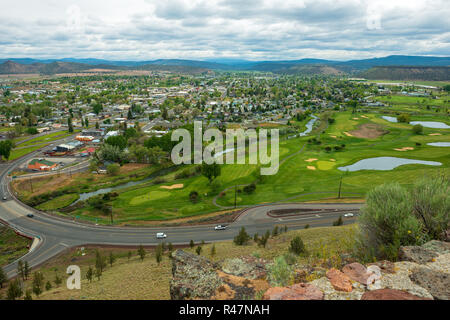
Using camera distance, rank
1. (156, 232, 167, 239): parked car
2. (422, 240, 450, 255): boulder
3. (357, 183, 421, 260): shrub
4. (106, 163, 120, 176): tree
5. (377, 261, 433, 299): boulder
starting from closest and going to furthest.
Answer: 1. (377, 261, 433, 299): boulder
2. (422, 240, 450, 255): boulder
3. (357, 183, 421, 260): shrub
4. (156, 232, 167, 239): parked car
5. (106, 163, 120, 176): tree

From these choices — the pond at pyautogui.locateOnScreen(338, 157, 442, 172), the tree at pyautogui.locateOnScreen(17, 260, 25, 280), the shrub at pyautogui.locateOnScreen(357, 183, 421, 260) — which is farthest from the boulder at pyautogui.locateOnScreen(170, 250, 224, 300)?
the pond at pyautogui.locateOnScreen(338, 157, 442, 172)

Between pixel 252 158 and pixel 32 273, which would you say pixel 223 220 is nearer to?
pixel 32 273

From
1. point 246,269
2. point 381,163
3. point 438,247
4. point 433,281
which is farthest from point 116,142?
point 433,281

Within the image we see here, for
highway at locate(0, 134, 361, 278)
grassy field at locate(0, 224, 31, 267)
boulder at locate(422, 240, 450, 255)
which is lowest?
grassy field at locate(0, 224, 31, 267)

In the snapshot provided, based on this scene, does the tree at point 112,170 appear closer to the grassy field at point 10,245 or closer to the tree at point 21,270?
the grassy field at point 10,245

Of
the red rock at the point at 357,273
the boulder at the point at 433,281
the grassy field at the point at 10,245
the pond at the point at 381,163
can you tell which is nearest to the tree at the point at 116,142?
the grassy field at the point at 10,245

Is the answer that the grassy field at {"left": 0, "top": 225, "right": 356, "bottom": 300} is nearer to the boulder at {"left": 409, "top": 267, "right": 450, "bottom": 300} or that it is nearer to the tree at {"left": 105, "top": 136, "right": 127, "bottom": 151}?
the boulder at {"left": 409, "top": 267, "right": 450, "bottom": 300}
